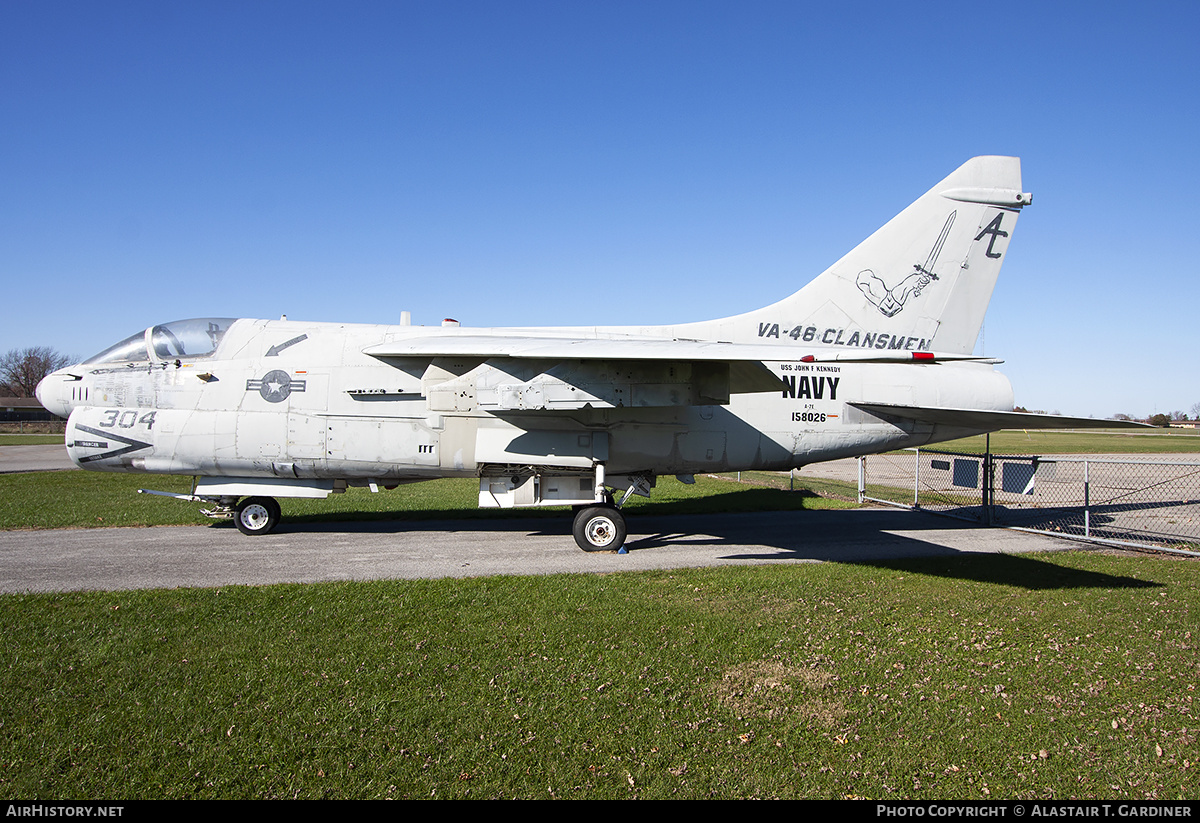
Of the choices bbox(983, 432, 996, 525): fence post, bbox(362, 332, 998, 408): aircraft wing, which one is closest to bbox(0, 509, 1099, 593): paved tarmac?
bbox(983, 432, 996, 525): fence post

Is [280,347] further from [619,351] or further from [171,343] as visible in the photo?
[619,351]

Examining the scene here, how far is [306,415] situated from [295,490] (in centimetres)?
152

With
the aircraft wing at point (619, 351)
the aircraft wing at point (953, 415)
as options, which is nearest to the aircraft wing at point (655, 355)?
the aircraft wing at point (619, 351)

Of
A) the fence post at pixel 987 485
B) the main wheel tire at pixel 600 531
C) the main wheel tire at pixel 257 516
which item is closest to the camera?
the main wheel tire at pixel 600 531

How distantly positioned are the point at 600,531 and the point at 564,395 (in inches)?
111

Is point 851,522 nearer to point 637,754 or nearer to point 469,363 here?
point 469,363

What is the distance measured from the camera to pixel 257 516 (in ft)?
39.2

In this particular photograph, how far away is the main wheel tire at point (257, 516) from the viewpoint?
11875 millimetres

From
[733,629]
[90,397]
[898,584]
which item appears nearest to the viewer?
[733,629]

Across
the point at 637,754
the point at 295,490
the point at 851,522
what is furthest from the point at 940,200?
the point at 295,490

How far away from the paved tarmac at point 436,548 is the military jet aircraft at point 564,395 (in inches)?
36.3

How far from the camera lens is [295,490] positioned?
11.4 meters

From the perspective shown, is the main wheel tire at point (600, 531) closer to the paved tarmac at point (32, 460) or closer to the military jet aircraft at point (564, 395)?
the military jet aircraft at point (564, 395)

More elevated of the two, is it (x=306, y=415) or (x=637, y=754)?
(x=306, y=415)
